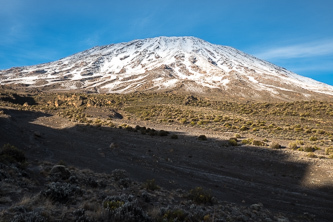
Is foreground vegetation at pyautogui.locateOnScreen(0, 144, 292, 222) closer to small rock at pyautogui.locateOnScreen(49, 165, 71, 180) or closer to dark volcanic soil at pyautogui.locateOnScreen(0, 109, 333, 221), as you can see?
small rock at pyautogui.locateOnScreen(49, 165, 71, 180)

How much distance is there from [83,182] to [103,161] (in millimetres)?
5122

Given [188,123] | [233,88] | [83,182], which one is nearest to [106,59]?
[233,88]

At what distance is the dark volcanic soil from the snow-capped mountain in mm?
61204

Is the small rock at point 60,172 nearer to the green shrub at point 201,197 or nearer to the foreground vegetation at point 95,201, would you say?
the foreground vegetation at point 95,201

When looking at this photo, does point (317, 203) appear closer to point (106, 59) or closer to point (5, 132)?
point (5, 132)

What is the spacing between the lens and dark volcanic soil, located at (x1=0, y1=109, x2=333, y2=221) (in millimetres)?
8259

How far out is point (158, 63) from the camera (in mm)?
126875

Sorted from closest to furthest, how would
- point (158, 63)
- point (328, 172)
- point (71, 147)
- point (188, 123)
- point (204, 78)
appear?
Result: point (328, 172) → point (71, 147) → point (188, 123) → point (204, 78) → point (158, 63)

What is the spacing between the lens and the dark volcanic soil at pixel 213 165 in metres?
8.26

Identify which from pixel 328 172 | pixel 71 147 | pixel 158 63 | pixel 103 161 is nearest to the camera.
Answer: pixel 328 172

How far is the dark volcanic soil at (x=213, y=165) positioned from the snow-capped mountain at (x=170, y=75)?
201ft

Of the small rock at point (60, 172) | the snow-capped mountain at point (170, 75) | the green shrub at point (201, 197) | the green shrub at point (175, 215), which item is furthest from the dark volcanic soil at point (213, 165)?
the snow-capped mountain at point (170, 75)

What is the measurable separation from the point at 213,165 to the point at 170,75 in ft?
314

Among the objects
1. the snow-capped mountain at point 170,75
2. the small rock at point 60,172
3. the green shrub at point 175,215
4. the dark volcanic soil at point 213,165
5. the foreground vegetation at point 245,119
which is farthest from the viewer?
A: the snow-capped mountain at point 170,75
